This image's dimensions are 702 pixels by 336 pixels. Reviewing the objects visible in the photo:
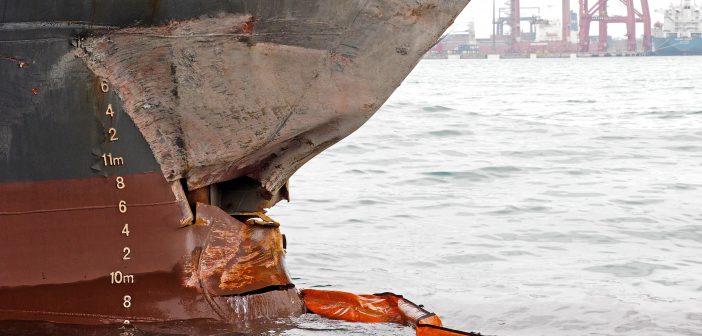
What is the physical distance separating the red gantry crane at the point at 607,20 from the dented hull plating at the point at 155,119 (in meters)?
108

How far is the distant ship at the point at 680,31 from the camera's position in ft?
346

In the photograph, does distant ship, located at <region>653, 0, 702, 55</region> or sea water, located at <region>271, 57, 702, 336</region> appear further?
distant ship, located at <region>653, 0, 702, 55</region>

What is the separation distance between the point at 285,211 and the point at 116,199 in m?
4.88

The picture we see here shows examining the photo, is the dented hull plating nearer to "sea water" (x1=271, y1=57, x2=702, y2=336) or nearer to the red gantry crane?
"sea water" (x1=271, y1=57, x2=702, y2=336)

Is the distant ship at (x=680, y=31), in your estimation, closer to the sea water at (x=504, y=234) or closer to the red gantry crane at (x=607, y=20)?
the red gantry crane at (x=607, y=20)

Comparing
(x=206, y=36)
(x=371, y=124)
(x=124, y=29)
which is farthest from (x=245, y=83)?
(x=371, y=124)

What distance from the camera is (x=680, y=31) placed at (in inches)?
4232

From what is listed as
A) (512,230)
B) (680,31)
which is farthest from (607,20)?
(512,230)

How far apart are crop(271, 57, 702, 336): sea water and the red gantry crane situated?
3747 inches

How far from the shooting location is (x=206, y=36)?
147 inches

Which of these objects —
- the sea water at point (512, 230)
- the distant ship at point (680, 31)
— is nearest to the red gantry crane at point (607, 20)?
the distant ship at point (680, 31)

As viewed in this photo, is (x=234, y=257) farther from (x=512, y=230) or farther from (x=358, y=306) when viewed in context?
(x=512, y=230)

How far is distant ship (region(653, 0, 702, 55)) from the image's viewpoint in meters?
105

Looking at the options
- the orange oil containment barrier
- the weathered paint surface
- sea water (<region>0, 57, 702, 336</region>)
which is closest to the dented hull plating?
the weathered paint surface
